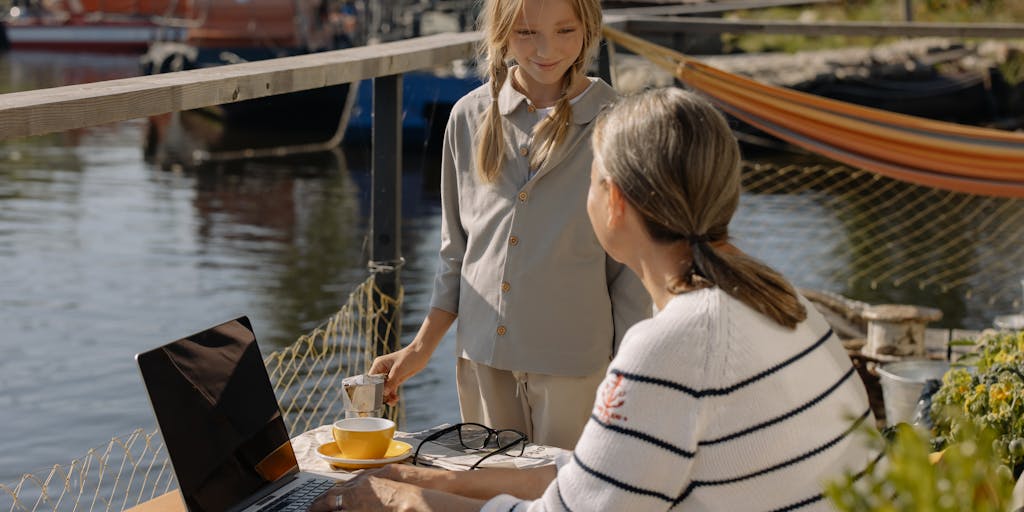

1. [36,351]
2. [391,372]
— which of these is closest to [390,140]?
[391,372]

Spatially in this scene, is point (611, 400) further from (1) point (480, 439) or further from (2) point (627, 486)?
(1) point (480, 439)

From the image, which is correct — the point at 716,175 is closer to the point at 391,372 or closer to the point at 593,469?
the point at 593,469

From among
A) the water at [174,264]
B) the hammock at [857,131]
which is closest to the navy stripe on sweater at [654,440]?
the hammock at [857,131]

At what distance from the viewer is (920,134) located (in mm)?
4375

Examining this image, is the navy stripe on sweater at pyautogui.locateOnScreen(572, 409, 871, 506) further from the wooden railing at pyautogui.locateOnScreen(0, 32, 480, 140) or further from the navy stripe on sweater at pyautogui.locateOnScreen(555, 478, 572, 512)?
the wooden railing at pyautogui.locateOnScreen(0, 32, 480, 140)

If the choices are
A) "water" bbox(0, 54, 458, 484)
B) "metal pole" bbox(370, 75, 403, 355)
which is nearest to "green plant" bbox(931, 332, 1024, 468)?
"metal pole" bbox(370, 75, 403, 355)

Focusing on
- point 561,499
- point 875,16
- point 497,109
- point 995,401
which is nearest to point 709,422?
point 561,499

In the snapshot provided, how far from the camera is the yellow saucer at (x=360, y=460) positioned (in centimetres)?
208

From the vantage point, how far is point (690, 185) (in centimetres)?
163

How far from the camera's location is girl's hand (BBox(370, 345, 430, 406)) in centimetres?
247

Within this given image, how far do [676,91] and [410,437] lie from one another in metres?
0.84

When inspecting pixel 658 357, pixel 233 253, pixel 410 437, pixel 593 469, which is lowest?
pixel 233 253

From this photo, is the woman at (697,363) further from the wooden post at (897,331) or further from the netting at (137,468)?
the wooden post at (897,331)

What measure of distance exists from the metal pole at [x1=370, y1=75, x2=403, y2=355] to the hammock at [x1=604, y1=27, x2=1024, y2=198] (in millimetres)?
1157
